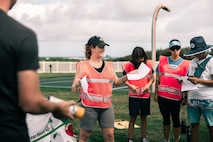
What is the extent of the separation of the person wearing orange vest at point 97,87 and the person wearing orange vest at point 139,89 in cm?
122

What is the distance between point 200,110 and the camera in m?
6.06

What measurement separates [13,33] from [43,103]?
42 centimetres

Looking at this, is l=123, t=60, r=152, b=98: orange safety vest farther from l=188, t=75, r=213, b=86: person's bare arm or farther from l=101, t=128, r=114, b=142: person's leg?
l=101, t=128, r=114, b=142: person's leg

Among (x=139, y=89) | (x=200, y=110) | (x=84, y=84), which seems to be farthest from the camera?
(x=139, y=89)

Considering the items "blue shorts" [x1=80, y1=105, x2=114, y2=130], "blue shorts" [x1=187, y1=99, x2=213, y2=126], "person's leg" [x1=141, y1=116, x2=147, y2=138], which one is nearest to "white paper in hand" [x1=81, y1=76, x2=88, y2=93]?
"blue shorts" [x1=80, y1=105, x2=114, y2=130]

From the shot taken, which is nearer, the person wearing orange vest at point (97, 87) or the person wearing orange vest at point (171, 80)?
the person wearing orange vest at point (97, 87)

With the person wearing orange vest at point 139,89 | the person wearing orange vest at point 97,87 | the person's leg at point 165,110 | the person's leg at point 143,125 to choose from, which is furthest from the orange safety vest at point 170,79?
the person wearing orange vest at point 97,87

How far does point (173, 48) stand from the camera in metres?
6.46

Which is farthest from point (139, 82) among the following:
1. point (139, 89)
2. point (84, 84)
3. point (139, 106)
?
point (84, 84)

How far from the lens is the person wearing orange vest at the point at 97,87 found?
17.8 feet

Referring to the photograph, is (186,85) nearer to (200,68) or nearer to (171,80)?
(200,68)

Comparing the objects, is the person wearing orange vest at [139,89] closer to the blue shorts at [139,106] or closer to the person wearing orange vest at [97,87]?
the blue shorts at [139,106]

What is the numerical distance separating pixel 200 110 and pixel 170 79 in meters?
0.76

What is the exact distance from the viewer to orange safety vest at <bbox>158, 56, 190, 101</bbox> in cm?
644
